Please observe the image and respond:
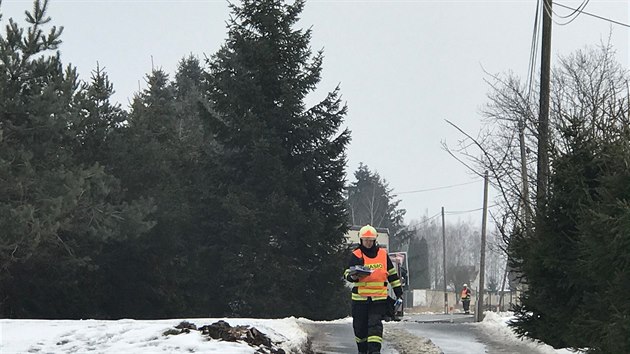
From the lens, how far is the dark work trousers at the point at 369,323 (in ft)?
39.3

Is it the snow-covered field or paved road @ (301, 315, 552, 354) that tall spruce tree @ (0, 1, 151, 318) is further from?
the snow-covered field

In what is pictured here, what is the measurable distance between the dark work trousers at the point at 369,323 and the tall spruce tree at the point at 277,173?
105 feet

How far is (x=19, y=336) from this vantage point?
44.7ft

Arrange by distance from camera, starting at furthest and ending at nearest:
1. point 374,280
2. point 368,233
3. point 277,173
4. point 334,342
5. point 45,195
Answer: point 277,173 → point 45,195 → point 334,342 → point 374,280 → point 368,233

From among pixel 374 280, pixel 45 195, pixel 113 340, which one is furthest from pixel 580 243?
pixel 45 195

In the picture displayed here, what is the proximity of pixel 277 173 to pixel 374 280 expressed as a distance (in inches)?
1349

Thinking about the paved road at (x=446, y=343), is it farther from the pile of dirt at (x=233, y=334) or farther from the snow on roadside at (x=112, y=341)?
the pile of dirt at (x=233, y=334)

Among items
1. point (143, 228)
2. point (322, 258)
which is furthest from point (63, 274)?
point (322, 258)

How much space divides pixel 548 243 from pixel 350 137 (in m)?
33.7

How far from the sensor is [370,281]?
39.5ft

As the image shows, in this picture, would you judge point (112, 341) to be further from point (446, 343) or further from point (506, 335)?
point (506, 335)

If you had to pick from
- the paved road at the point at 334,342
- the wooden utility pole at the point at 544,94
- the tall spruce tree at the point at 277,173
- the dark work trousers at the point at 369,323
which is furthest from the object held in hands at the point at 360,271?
the tall spruce tree at the point at 277,173

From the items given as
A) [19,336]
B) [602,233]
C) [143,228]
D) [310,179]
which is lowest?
[19,336]

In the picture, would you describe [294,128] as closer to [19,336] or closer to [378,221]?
[19,336]
